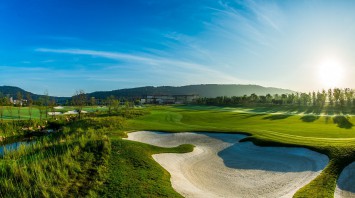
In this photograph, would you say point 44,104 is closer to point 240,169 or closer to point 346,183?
point 240,169

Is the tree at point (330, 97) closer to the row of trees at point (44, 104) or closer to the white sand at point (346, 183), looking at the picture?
the row of trees at point (44, 104)

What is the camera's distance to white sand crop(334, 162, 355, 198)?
42.9ft

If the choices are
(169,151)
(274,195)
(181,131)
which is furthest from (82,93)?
(274,195)

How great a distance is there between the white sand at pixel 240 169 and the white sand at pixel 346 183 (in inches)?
54.2

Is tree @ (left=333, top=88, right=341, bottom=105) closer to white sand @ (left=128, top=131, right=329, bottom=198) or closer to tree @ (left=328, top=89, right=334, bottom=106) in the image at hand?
tree @ (left=328, top=89, right=334, bottom=106)

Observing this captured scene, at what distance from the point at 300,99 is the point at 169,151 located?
9527 cm

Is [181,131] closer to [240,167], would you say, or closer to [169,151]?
[169,151]

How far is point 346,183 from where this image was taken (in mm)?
14039

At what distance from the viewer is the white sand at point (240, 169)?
46.8ft

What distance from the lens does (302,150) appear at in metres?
19.3

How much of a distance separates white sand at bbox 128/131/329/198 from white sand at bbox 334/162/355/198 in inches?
54.2

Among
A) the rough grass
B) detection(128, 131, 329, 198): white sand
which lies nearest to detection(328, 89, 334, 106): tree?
detection(128, 131, 329, 198): white sand

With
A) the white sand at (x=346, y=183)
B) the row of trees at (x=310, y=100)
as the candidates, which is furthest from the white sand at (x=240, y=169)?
the row of trees at (x=310, y=100)

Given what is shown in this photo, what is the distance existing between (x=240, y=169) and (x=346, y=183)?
6.41 meters
